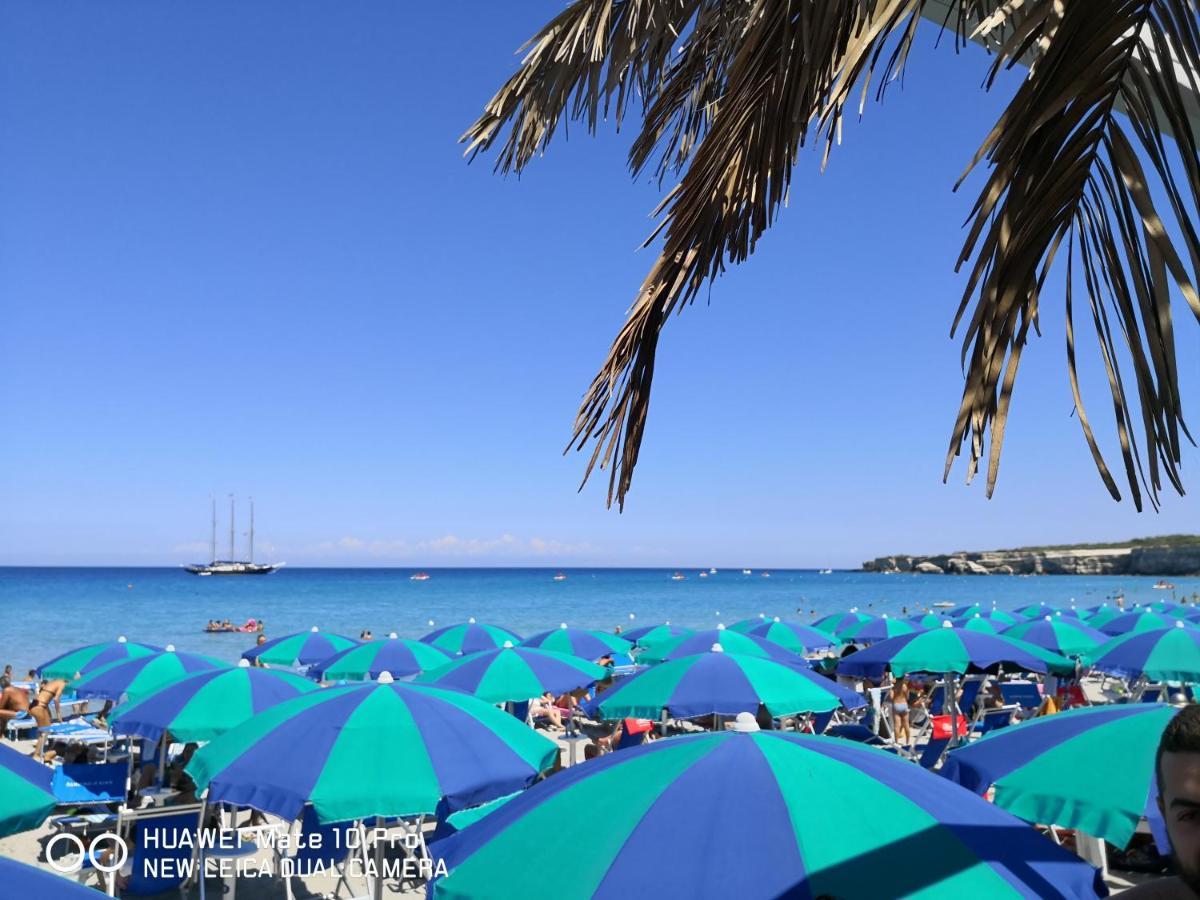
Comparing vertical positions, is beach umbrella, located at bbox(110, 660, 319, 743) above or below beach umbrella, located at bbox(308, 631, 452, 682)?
above

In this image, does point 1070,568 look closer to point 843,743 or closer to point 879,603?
point 879,603

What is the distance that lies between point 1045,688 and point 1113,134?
581 inches

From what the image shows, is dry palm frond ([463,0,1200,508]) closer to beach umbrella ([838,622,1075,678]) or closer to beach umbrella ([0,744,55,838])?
beach umbrella ([0,744,55,838])

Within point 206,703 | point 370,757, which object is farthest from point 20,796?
point 206,703

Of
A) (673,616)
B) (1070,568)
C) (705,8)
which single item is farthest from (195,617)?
(1070,568)

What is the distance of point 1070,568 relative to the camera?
108125 mm

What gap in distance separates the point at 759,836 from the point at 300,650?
39.0 ft

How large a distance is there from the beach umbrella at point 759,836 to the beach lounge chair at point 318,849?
148 inches

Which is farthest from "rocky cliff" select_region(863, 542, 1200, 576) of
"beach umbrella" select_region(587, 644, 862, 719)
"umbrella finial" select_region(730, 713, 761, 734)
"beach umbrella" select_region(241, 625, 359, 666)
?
"umbrella finial" select_region(730, 713, 761, 734)

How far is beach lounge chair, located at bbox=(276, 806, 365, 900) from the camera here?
5898 millimetres

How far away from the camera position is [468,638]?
13359 millimetres

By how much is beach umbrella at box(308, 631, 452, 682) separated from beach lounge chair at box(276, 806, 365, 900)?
4134 millimetres

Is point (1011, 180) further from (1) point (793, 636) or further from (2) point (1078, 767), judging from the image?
(1) point (793, 636)

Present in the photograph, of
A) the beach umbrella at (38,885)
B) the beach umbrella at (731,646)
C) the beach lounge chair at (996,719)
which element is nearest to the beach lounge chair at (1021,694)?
the beach lounge chair at (996,719)
